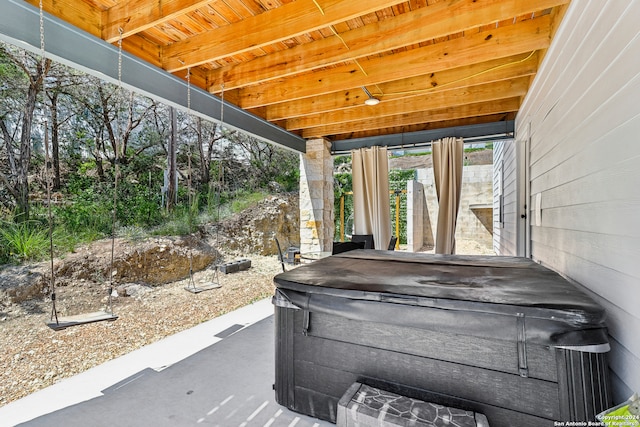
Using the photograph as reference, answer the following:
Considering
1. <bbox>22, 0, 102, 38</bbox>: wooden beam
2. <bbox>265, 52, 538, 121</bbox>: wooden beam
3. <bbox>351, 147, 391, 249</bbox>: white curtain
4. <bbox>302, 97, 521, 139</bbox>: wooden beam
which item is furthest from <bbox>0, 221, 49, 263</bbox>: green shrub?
<bbox>351, 147, 391, 249</bbox>: white curtain

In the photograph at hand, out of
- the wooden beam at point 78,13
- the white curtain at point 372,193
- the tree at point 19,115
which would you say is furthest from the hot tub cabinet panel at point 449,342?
the white curtain at point 372,193

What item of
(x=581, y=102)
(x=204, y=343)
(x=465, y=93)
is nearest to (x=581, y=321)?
(x=581, y=102)

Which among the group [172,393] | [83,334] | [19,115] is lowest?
[172,393]

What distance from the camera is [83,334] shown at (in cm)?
230

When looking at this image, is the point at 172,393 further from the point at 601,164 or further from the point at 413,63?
the point at 413,63

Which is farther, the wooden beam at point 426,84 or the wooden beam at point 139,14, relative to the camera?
the wooden beam at point 426,84

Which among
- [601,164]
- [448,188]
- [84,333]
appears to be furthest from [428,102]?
[84,333]

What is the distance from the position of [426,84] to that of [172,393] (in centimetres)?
362

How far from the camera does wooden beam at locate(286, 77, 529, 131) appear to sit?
3236 mm

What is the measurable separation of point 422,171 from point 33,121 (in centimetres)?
700

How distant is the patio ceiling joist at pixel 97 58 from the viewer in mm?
1769

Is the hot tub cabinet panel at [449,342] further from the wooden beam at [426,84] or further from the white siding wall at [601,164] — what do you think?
the wooden beam at [426,84]

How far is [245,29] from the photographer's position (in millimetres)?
2291

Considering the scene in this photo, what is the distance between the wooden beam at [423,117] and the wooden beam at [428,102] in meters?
0.22
